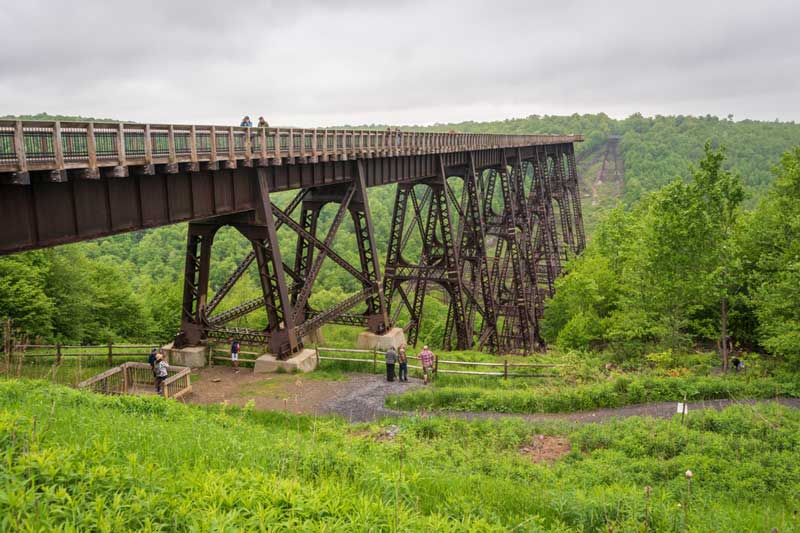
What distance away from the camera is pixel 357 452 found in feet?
27.5

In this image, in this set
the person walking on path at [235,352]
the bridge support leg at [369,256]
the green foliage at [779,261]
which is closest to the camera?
the green foliage at [779,261]

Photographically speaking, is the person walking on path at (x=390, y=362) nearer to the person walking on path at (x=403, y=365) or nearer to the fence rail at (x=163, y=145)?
the person walking on path at (x=403, y=365)

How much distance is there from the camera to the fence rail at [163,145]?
28.9 ft

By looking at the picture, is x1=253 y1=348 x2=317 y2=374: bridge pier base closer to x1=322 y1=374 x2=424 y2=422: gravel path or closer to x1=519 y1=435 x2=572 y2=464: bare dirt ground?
x1=322 y1=374 x2=424 y2=422: gravel path

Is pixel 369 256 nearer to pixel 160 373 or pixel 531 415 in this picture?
pixel 160 373

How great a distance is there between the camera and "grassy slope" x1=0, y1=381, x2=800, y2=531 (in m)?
4.81

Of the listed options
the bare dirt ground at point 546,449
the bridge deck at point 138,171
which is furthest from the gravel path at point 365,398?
the bridge deck at point 138,171

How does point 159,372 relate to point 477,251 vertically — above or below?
below

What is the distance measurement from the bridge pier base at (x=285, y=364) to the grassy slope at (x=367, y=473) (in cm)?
394

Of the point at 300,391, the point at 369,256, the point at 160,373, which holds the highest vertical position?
the point at 369,256

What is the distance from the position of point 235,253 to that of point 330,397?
212 feet

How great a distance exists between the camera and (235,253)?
2953 inches

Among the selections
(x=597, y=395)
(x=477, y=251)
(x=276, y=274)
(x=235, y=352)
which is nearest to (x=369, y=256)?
(x=276, y=274)

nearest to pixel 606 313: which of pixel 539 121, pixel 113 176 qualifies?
pixel 113 176
